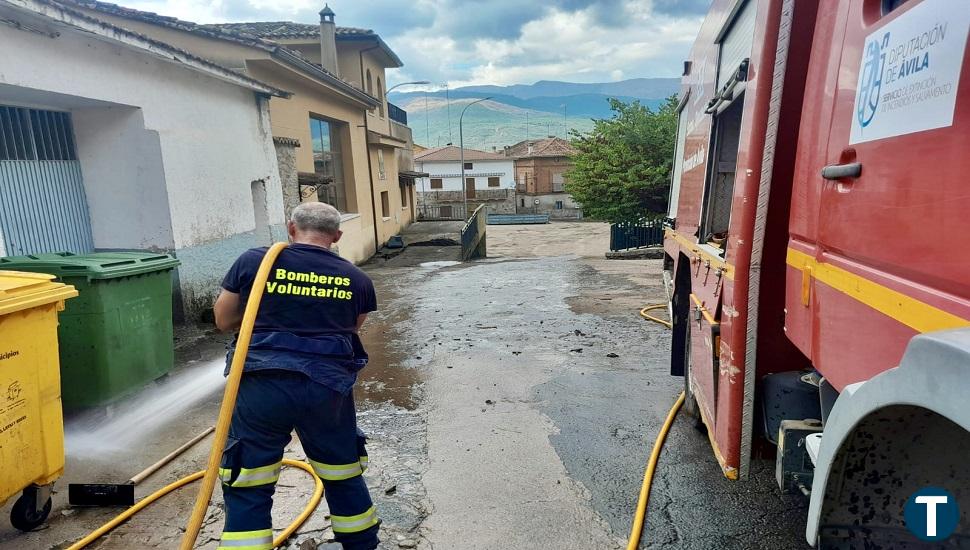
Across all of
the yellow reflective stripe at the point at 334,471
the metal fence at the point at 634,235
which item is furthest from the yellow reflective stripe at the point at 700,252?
the metal fence at the point at 634,235

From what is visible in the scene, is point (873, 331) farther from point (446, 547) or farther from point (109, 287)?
point (109, 287)

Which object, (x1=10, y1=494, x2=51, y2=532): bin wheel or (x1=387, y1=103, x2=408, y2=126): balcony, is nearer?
(x1=10, y1=494, x2=51, y2=532): bin wheel

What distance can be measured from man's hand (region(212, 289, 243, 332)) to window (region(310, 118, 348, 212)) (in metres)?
13.4

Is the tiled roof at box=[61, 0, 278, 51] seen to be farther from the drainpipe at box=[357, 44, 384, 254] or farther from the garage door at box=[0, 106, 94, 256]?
the drainpipe at box=[357, 44, 384, 254]

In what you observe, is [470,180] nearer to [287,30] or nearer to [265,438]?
[287,30]

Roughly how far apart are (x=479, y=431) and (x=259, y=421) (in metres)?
2.10

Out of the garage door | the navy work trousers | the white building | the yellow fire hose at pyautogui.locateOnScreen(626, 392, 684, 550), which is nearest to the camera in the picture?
the navy work trousers

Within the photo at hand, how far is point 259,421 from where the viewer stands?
7.36ft

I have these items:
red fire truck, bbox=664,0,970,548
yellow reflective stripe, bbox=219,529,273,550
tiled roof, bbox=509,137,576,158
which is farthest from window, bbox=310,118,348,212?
tiled roof, bbox=509,137,576,158

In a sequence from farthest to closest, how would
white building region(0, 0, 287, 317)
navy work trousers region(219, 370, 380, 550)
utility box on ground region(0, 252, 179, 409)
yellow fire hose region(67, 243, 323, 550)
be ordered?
white building region(0, 0, 287, 317) → utility box on ground region(0, 252, 179, 409) → navy work trousers region(219, 370, 380, 550) → yellow fire hose region(67, 243, 323, 550)

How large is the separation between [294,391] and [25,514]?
1828 mm

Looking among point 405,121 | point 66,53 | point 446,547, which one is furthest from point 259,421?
point 405,121

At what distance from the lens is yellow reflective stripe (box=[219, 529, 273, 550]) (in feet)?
7.14

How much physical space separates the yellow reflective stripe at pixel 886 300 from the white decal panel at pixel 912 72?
366mm
